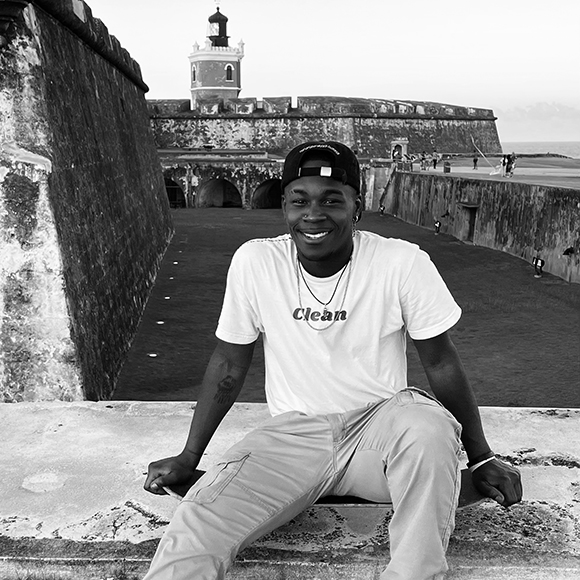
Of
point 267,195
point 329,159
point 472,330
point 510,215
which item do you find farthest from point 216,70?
point 329,159

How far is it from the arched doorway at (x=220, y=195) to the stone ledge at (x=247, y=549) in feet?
67.1

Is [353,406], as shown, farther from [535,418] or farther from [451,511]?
[535,418]

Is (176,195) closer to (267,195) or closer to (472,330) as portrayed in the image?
(267,195)

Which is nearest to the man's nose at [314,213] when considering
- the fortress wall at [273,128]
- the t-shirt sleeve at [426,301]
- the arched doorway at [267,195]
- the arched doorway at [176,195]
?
the t-shirt sleeve at [426,301]

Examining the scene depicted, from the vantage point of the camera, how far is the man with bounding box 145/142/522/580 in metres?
1.68

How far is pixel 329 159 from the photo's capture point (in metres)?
1.76

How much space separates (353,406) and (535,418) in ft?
3.60

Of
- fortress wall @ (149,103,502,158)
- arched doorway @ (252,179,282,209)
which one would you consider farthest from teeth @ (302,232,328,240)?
fortress wall @ (149,103,502,158)

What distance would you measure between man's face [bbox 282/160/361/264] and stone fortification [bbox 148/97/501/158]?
2438cm

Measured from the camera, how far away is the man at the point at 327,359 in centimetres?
168

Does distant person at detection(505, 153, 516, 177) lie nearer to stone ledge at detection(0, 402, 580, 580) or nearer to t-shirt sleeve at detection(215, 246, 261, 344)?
stone ledge at detection(0, 402, 580, 580)

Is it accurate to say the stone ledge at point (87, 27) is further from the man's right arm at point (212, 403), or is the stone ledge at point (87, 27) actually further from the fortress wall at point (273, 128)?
the fortress wall at point (273, 128)

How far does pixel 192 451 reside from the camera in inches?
71.4

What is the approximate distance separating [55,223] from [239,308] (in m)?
1.97
